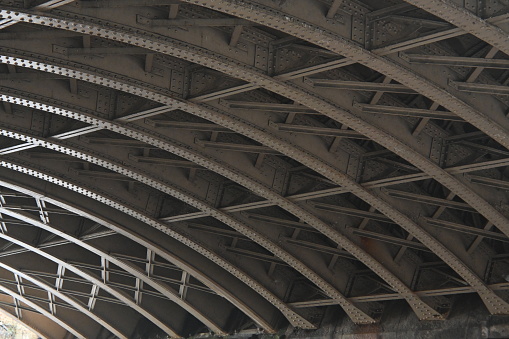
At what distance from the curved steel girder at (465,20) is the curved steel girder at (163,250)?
12991 millimetres

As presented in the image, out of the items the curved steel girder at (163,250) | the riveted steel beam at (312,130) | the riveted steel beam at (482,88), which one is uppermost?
the riveted steel beam at (482,88)

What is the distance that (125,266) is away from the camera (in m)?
26.8

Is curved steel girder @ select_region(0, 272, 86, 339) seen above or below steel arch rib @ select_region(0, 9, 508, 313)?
below

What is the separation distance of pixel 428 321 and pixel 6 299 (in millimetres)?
22999

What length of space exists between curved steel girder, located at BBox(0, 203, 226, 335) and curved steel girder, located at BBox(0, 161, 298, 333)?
7.24ft

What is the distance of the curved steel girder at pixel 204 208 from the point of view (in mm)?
19078

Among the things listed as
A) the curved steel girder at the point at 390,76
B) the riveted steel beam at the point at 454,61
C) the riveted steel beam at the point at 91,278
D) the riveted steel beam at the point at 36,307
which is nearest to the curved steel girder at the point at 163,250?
the riveted steel beam at the point at 91,278

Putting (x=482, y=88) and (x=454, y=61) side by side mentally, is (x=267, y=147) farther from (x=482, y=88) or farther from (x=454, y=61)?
(x=454, y=61)


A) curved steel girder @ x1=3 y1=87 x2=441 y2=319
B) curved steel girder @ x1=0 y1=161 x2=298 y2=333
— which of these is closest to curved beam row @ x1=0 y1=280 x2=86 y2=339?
curved steel girder @ x1=0 y1=161 x2=298 y2=333

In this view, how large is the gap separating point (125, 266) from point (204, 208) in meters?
6.67

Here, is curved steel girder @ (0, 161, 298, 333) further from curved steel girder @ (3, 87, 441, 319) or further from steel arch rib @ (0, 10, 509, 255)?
steel arch rib @ (0, 10, 509, 255)

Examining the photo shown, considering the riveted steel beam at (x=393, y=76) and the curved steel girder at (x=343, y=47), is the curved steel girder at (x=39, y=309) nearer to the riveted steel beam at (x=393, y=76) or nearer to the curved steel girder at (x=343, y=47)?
the riveted steel beam at (x=393, y=76)

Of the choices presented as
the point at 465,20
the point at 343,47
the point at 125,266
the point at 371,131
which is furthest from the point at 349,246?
the point at 465,20

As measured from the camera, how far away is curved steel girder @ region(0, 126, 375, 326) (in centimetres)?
1908
